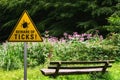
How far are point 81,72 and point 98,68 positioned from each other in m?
0.60

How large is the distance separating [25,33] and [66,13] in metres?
16.1

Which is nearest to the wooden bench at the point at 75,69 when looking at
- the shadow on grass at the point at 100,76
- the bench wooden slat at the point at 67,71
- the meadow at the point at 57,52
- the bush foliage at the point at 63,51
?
the bench wooden slat at the point at 67,71

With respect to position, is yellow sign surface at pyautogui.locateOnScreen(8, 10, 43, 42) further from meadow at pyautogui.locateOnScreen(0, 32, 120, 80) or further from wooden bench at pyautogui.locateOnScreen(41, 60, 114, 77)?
meadow at pyautogui.locateOnScreen(0, 32, 120, 80)

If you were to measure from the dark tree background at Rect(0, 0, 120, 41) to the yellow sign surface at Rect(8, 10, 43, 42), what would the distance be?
1353cm

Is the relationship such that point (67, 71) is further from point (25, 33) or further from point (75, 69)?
point (25, 33)

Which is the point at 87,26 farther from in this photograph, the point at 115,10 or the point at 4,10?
the point at 4,10

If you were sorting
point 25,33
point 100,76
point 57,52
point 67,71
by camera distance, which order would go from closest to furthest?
point 25,33
point 67,71
point 100,76
point 57,52

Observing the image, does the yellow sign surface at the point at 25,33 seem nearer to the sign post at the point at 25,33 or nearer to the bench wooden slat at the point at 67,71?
the sign post at the point at 25,33

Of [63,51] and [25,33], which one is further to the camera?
[63,51]

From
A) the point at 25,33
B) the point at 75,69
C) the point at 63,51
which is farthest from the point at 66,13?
the point at 25,33

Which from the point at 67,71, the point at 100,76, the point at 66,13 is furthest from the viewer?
the point at 66,13

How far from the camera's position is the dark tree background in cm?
2412

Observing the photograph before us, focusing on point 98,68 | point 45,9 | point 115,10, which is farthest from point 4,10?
point 98,68

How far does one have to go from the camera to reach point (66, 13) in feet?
83.3
